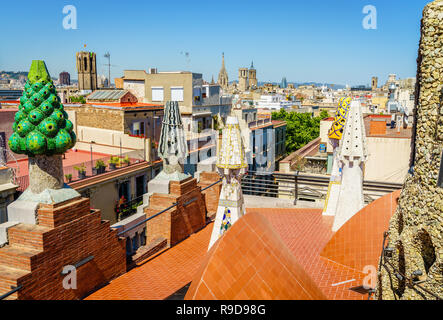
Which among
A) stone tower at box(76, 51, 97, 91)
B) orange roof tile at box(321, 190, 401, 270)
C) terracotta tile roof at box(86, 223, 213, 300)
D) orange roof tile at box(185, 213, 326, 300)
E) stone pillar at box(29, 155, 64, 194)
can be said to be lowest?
terracotta tile roof at box(86, 223, 213, 300)

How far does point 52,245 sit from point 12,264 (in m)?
0.68

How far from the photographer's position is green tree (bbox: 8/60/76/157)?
7.15 metres

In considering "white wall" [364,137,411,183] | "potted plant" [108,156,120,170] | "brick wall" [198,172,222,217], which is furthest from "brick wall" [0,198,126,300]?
"white wall" [364,137,411,183]

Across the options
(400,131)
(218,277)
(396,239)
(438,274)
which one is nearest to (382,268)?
(396,239)

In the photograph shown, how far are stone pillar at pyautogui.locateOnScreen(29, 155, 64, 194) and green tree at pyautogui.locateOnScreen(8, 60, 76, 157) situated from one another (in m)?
0.14

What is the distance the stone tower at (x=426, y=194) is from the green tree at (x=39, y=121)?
621 cm

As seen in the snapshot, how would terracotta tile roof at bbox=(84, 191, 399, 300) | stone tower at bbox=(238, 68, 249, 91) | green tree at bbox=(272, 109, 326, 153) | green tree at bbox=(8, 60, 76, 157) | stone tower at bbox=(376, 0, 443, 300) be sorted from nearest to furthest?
terracotta tile roof at bbox=(84, 191, 399, 300) < stone tower at bbox=(376, 0, 443, 300) < green tree at bbox=(8, 60, 76, 157) < green tree at bbox=(272, 109, 326, 153) < stone tower at bbox=(238, 68, 249, 91)

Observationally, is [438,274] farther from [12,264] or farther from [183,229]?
[183,229]

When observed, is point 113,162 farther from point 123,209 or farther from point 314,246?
point 314,246

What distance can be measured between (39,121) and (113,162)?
14729mm

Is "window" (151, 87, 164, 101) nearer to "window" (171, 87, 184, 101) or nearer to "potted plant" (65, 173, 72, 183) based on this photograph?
"window" (171, 87, 184, 101)

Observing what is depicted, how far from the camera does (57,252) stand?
272 inches

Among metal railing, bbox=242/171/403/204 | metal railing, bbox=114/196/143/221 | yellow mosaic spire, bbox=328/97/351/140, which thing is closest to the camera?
yellow mosaic spire, bbox=328/97/351/140

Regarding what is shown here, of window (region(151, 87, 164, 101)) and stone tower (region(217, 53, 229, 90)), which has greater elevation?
stone tower (region(217, 53, 229, 90))
